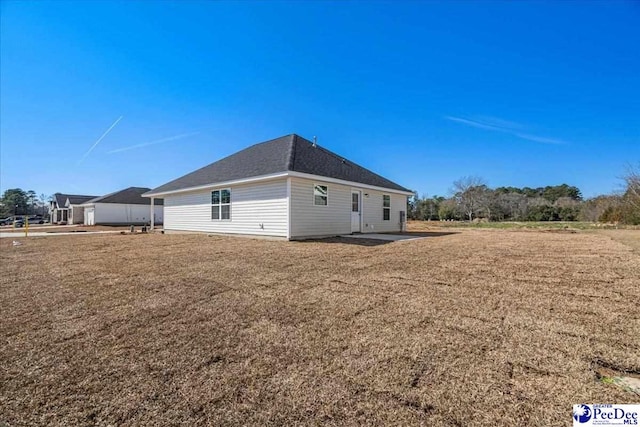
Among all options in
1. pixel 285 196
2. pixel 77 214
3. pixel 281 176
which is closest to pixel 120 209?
pixel 77 214

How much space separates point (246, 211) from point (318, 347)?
33.5 ft

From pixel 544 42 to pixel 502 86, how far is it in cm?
448

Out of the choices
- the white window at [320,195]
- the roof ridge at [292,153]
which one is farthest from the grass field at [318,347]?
the white window at [320,195]

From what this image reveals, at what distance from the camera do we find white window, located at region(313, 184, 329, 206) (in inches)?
454

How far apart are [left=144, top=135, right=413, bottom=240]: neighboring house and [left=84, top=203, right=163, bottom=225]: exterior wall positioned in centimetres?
2051

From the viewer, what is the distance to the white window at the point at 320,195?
11523mm

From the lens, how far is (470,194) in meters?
39.2

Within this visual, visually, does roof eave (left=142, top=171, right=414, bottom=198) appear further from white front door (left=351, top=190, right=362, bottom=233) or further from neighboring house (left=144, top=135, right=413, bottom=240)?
white front door (left=351, top=190, right=362, bottom=233)

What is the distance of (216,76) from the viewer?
41.6 ft

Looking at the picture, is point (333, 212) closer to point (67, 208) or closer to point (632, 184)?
point (632, 184)

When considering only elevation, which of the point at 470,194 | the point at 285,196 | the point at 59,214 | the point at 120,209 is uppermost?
the point at 470,194

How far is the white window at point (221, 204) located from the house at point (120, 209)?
2228 centimetres

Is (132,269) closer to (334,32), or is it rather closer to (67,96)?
(334,32)

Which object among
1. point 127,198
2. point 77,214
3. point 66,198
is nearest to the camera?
point 127,198
